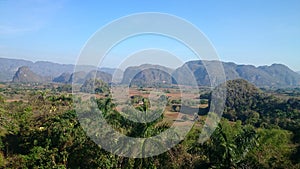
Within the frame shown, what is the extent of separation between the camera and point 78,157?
9.48 metres

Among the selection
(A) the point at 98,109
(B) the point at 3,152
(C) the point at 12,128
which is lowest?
(B) the point at 3,152

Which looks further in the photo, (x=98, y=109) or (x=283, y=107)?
(x=283, y=107)

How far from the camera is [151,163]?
8.82 m

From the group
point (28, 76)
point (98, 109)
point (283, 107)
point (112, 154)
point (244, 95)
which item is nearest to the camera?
point (112, 154)

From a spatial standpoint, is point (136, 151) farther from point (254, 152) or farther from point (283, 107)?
point (283, 107)

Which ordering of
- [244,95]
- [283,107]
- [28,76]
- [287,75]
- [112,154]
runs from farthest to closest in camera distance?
[287,75] < [28,76] < [244,95] < [283,107] < [112,154]

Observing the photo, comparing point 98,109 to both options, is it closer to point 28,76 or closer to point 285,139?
point 285,139

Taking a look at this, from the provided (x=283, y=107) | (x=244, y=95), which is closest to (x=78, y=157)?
(x=283, y=107)

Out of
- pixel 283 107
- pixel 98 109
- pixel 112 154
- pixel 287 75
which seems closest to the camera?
pixel 112 154

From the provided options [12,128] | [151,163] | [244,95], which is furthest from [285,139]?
[244,95]

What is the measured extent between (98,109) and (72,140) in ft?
4.95

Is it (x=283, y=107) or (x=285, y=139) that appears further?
(x=283, y=107)

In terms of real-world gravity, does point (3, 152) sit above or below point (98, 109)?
below

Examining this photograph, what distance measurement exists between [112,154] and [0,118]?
5912 millimetres
